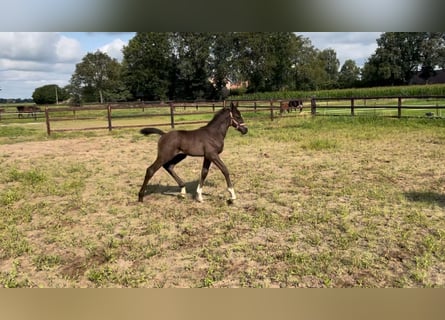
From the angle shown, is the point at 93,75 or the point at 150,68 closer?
the point at 150,68

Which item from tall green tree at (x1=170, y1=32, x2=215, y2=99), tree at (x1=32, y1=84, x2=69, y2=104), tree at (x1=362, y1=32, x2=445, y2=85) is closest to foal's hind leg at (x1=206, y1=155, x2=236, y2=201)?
tall green tree at (x1=170, y1=32, x2=215, y2=99)

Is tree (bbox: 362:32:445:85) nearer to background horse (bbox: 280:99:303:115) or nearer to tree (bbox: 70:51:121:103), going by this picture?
background horse (bbox: 280:99:303:115)

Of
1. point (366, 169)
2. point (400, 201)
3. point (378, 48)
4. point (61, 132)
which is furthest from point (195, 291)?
point (378, 48)

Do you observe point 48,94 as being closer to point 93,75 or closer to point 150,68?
point 93,75

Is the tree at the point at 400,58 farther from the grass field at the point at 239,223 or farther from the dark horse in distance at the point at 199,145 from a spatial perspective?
the dark horse in distance at the point at 199,145

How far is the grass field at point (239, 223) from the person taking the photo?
2430mm

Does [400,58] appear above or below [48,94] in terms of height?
above

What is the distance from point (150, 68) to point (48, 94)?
27.3 metres

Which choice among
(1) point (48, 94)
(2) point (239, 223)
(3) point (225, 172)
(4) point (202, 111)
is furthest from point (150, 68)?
(2) point (239, 223)

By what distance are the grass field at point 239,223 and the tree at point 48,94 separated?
6573 centimetres

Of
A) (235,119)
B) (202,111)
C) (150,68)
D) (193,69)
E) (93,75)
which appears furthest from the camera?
(93,75)

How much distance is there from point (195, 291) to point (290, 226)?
2.07 m

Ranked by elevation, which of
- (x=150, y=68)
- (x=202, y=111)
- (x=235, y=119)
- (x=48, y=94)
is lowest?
(x=235, y=119)

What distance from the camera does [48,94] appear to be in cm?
6562
